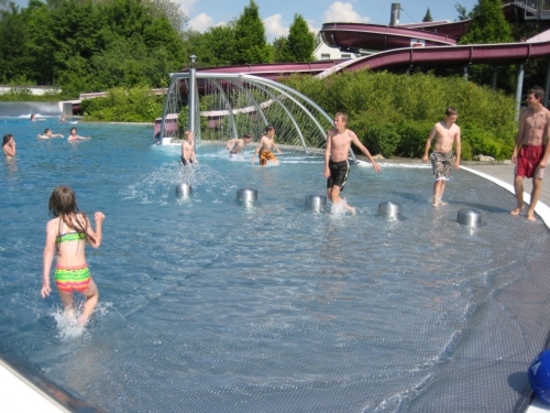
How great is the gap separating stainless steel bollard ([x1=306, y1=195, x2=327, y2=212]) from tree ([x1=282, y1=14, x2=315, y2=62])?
38.7 meters

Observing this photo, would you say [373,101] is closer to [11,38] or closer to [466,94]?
[466,94]

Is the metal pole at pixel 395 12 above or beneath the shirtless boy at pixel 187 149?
above

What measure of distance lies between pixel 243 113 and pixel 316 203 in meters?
13.0

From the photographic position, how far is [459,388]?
3795mm

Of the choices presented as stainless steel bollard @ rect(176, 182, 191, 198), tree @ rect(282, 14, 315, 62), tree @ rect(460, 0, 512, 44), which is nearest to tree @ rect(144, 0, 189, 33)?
tree @ rect(282, 14, 315, 62)

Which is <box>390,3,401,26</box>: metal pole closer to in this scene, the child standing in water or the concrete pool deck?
the child standing in water

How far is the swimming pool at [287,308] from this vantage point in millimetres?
3795

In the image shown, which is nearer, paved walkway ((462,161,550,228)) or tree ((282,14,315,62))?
paved walkway ((462,161,550,228))

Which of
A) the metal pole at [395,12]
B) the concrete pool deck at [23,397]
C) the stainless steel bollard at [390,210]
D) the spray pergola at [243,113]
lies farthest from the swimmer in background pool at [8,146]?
the metal pole at [395,12]

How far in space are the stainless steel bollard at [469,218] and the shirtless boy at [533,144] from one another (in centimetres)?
93

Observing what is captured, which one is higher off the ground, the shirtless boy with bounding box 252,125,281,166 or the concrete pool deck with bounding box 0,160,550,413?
the shirtless boy with bounding box 252,125,281,166

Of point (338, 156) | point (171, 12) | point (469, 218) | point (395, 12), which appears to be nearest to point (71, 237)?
point (338, 156)

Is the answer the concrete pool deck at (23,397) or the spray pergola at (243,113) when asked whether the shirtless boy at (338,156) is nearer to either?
the concrete pool deck at (23,397)

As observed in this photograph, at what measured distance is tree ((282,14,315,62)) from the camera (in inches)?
1825
